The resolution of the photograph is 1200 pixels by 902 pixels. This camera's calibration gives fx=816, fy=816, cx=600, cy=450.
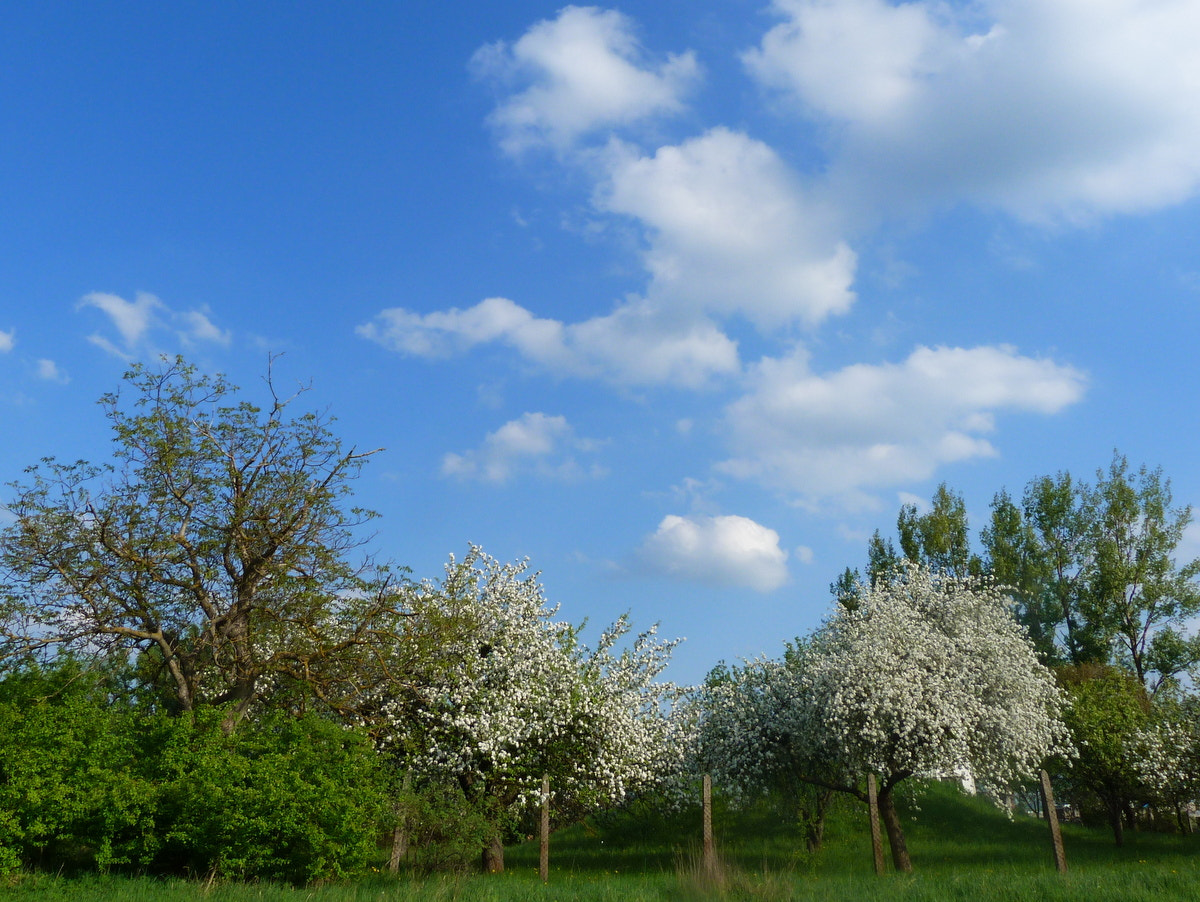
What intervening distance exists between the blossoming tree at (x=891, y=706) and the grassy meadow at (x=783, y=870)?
2683mm

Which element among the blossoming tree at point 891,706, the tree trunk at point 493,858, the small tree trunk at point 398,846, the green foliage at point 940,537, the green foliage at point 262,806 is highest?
the green foliage at point 940,537

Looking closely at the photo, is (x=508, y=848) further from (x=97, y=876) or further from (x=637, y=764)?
(x=97, y=876)

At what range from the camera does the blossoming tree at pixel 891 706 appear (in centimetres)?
2270

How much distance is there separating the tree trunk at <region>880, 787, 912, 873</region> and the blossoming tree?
0.04 metres

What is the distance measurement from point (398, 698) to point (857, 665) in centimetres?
1362

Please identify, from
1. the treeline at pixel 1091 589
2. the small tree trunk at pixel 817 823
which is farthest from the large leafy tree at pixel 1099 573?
the small tree trunk at pixel 817 823

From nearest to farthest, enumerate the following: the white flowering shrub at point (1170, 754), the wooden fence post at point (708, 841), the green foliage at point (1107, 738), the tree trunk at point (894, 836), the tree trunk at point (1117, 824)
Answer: the wooden fence post at point (708, 841), the tree trunk at point (894, 836), the white flowering shrub at point (1170, 754), the green foliage at point (1107, 738), the tree trunk at point (1117, 824)

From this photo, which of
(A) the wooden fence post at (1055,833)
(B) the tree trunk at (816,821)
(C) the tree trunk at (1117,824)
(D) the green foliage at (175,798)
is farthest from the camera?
(C) the tree trunk at (1117,824)

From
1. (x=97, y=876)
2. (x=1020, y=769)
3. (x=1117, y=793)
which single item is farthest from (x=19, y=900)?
(x=1117, y=793)

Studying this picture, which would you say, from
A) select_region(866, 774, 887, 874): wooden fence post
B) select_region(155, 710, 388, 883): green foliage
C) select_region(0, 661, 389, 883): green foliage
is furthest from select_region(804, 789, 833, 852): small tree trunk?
select_region(155, 710, 388, 883): green foliage

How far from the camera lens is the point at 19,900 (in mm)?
13148

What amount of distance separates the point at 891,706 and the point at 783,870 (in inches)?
243

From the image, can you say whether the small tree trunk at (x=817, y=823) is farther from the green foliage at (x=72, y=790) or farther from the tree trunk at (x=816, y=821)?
the green foliage at (x=72, y=790)

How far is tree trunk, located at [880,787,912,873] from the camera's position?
73.6ft
